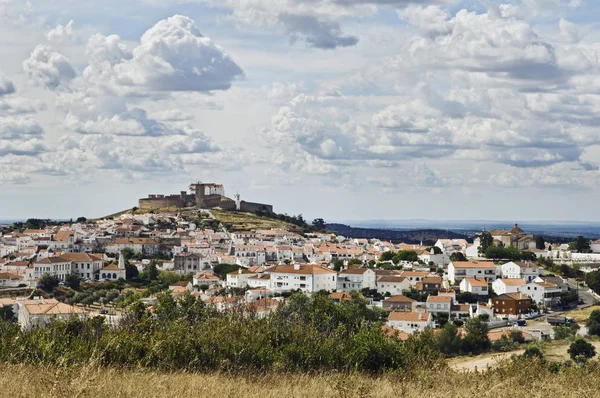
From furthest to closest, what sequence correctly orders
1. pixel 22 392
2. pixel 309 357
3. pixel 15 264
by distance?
pixel 15 264 < pixel 309 357 < pixel 22 392

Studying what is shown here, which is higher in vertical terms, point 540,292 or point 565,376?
point 565,376

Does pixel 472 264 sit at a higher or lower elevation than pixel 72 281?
higher

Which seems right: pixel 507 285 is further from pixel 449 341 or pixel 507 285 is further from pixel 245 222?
pixel 245 222

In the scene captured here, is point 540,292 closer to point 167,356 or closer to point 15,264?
point 15,264

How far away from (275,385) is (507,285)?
4135cm

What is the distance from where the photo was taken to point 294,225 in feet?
298

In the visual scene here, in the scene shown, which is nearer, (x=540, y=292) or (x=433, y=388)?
(x=433, y=388)

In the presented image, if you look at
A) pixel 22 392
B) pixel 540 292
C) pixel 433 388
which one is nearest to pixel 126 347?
pixel 22 392

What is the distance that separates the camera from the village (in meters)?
41.7

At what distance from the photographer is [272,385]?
7.16 meters

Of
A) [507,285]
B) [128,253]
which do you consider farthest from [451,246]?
[128,253]

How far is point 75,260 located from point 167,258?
965cm

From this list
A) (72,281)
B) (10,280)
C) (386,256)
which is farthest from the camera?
(386,256)

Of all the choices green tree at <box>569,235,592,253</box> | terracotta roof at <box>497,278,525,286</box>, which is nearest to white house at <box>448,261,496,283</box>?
terracotta roof at <box>497,278,525,286</box>
